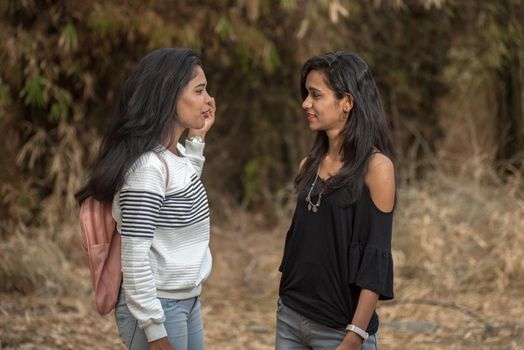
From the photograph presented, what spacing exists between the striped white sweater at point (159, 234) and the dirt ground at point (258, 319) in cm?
204

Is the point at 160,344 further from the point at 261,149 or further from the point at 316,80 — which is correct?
the point at 261,149

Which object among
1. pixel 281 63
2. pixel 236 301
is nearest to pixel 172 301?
pixel 236 301

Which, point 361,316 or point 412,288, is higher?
point 361,316

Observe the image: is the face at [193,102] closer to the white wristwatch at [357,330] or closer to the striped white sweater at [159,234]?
the striped white sweater at [159,234]

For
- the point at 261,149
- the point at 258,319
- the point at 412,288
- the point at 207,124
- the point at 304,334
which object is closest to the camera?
the point at 304,334

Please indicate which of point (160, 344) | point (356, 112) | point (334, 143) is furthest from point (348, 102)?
point (160, 344)

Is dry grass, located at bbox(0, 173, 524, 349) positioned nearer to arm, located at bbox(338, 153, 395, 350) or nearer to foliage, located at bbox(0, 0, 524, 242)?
foliage, located at bbox(0, 0, 524, 242)

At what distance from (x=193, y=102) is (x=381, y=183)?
56cm

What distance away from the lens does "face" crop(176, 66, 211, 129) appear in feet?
7.39

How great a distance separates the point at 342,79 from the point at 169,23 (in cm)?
374

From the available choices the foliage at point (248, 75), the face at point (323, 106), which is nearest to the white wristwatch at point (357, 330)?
the face at point (323, 106)

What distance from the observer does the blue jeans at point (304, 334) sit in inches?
88.7

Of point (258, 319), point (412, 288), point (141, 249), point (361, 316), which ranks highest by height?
point (141, 249)

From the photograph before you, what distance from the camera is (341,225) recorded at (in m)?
2.24
